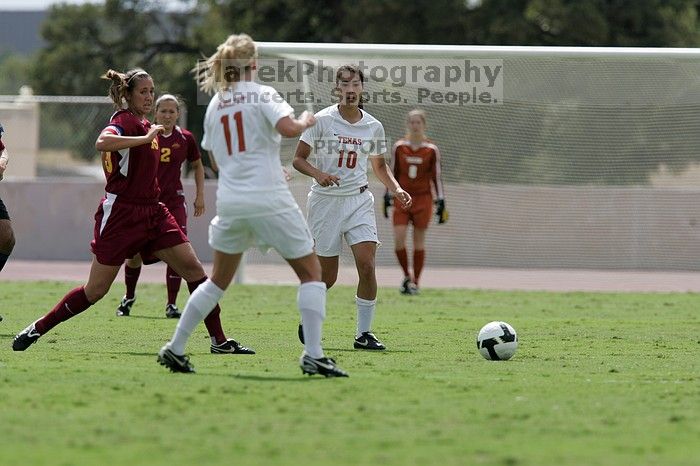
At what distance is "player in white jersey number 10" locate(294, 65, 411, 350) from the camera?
9.52m

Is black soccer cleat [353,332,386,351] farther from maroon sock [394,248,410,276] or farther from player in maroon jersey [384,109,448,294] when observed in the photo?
maroon sock [394,248,410,276]

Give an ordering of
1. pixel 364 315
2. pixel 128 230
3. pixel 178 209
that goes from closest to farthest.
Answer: pixel 128 230, pixel 364 315, pixel 178 209

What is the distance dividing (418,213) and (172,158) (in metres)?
4.77

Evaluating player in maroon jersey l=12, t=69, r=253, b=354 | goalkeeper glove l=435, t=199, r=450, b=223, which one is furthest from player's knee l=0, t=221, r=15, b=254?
goalkeeper glove l=435, t=199, r=450, b=223

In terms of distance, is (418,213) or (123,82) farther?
(418,213)

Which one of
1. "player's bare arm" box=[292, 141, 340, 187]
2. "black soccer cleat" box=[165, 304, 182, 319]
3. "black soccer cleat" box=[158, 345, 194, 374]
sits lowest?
"black soccer cleat" box=[165, 304, 182, 319]

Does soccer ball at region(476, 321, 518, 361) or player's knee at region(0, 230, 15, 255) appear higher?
player's knee at region(0, 230, 15, 255)

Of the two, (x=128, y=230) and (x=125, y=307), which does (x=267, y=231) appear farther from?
(x=125, y=307)

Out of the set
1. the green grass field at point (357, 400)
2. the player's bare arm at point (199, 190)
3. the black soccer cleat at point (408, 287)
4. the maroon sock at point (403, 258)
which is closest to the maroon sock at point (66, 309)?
the green grass field at point (357, 400)

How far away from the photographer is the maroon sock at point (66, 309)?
28.5 feet

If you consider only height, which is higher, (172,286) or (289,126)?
(289,126)

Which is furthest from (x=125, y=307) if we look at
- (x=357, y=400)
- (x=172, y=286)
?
(x=357, y=400)

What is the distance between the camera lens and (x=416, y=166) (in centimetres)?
1603

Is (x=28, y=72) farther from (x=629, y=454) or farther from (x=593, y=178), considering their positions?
(x=629, y=454)
